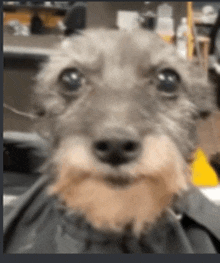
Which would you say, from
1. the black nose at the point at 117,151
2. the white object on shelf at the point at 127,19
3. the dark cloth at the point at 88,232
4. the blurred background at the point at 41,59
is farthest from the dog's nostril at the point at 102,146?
the white object on shelf at the point at 127,19

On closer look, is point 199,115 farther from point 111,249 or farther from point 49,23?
point 49,23

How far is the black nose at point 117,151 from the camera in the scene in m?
0.53

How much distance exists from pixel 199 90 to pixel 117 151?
519mm

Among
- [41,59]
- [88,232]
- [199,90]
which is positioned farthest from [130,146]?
[41,59]

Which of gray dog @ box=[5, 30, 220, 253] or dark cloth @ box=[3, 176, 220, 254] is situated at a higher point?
gray dog @ box=[5, 30, 220, 253]

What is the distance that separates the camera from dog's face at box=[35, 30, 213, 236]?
55cm

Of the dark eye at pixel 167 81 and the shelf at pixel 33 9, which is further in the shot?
the shelf at pixel 33 9

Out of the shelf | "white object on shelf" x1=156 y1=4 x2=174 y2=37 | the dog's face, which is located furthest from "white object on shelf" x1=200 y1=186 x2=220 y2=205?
the shelf

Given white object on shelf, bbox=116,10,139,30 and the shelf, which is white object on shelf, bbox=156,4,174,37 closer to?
white object on shelf, bbox=116,10,139,30

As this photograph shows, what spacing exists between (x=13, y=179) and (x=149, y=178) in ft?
2.22

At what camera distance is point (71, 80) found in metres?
0.83

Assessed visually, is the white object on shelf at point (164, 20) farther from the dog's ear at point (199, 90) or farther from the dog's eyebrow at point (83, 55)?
the dog's eyebrow at point (83, 55)

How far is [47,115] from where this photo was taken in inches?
35.2

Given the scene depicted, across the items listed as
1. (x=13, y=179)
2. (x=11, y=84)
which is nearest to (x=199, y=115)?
(x=13, y=179)
